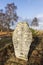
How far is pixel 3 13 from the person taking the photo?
103ft

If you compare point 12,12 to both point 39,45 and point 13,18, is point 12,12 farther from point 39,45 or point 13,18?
point 39,45

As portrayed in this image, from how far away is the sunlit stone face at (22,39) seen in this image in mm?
12633

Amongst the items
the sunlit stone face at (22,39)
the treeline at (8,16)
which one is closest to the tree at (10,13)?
the treeline at (8,16)

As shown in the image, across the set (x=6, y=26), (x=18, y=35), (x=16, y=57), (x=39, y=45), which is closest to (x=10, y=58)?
(x=16, y=57)

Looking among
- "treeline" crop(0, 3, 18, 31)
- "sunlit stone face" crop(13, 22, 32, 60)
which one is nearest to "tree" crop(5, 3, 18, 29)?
"treeline" crop(0, 3, 18, 31)

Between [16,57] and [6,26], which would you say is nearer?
[16,57]

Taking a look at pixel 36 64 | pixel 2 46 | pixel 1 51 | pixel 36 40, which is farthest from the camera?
pixel 36 40

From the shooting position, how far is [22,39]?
41.9ft

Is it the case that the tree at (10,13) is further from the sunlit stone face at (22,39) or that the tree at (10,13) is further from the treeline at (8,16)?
the sunlit stone face at (22,39)

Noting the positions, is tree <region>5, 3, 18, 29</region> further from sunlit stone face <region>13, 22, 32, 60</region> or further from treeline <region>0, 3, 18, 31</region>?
sunlit stone face <region>13, 22, 32, 60</region>

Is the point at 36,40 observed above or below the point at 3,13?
below

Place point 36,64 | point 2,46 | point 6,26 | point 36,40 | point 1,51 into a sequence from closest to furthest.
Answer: point 36,64
point 1,51
point 2,46
point 36,40
point 6,26

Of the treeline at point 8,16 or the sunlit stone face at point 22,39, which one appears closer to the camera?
the sunlit stone face at point 22,39

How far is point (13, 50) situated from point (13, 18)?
17317 millimetres
